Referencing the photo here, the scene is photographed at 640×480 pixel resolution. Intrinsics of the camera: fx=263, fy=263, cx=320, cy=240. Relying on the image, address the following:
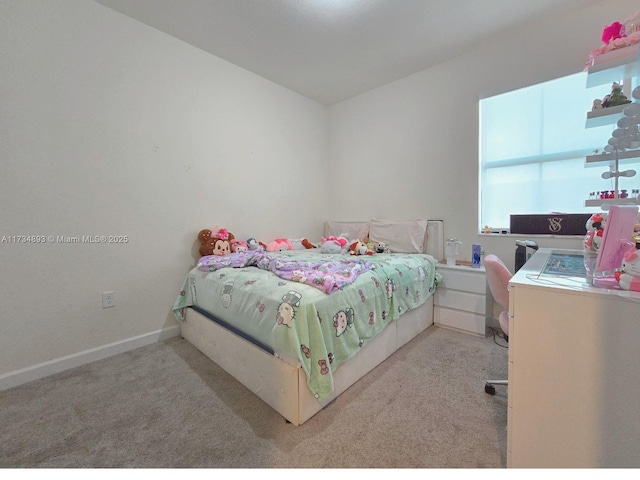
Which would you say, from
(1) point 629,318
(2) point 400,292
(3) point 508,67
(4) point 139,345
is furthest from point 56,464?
(3) point 508,67

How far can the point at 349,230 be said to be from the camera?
11.7ft

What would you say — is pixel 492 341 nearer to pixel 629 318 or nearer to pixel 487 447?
pixel 487 447

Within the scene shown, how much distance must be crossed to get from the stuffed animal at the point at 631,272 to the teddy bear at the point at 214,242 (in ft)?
8.41

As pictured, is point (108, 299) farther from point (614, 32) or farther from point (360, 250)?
point (614, 32)

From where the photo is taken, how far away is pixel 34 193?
70.3 inches

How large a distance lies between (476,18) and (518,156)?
1.24 meters

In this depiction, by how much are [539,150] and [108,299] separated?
12.9 ft

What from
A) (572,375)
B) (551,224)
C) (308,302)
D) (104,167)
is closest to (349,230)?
(551,224)

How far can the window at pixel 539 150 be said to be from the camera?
220cm

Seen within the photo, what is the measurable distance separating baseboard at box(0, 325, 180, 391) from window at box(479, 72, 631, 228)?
10.9 ft

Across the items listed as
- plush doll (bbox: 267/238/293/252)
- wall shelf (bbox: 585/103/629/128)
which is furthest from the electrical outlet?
wall shelf (bbox: 585/103/629/128)

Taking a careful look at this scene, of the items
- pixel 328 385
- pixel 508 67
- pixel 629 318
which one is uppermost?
pixel 508 67

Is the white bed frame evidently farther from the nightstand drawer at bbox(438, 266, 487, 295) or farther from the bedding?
the nightstand drawer at bbox(438, 266, 487, 295)

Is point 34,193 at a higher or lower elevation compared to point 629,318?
higher
